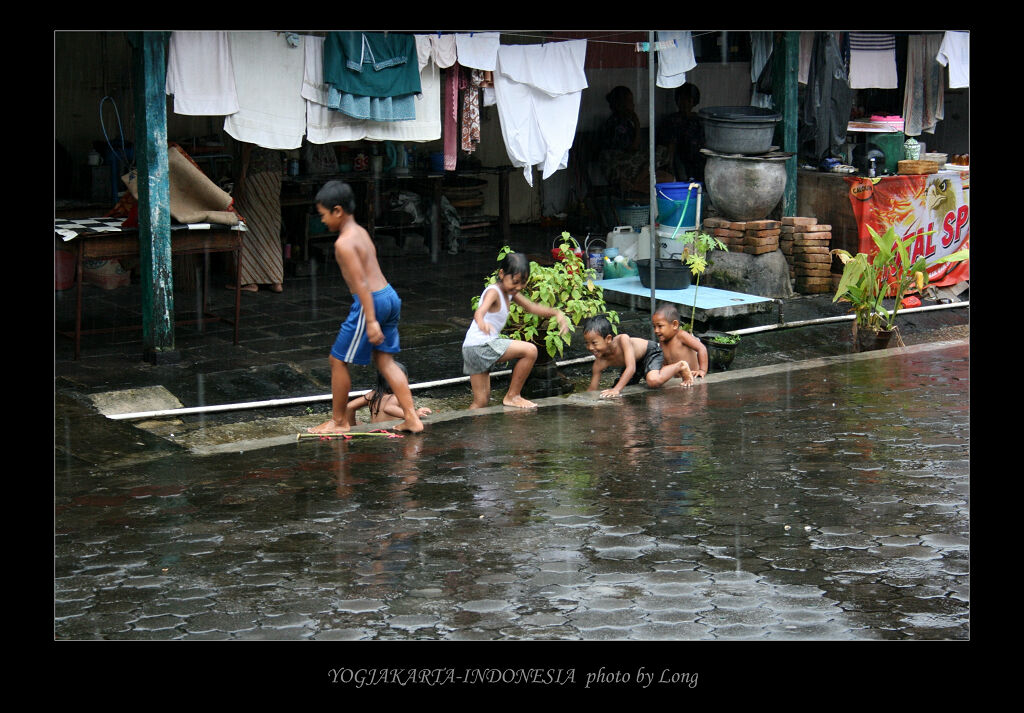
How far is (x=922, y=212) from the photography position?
46.1ft

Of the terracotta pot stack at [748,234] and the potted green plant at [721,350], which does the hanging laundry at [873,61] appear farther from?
the potted green plant at [721,350]

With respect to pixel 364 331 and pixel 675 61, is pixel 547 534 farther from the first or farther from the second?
pixel 675 61

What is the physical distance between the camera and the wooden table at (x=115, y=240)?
10297 mm

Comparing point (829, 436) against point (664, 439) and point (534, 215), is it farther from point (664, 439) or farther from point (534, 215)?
point (534, 215)

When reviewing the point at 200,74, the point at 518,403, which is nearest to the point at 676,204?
the point at 518,403

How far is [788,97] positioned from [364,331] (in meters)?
7.53

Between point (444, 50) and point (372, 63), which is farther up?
point (444, 50)

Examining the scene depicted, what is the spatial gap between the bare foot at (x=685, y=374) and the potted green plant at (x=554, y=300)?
0.72 meters

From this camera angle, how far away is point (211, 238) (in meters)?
11.0

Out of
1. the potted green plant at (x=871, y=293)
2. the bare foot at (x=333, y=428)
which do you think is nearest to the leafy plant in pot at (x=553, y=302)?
the bare foot at (x=333, y=428)

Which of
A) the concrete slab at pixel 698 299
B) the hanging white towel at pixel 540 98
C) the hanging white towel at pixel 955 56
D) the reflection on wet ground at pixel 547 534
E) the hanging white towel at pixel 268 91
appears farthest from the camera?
the hanging white towel at pixel 955 56

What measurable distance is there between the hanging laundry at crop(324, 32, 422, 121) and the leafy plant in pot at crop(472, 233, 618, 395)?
250 centimetres

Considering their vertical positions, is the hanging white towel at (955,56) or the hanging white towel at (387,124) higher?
the hanging white towel at (955,56)

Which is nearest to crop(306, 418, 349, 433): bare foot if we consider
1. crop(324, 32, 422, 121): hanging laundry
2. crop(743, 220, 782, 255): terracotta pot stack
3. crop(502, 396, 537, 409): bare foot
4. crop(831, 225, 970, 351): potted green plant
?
crop(502, 396, 537, 409): bare foot
